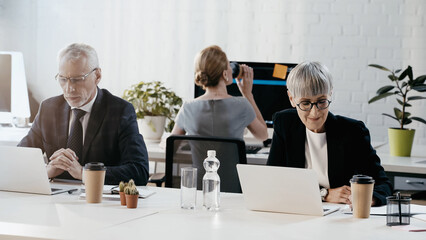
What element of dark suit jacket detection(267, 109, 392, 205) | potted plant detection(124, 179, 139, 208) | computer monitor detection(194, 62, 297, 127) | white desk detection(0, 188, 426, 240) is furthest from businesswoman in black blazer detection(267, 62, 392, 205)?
computer monitor detection(194, 62, 297, 127)

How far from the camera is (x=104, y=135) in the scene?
2613 mm

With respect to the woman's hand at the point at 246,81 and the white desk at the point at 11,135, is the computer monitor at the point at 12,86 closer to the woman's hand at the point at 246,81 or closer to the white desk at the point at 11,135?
the white desk at the point at 11,135

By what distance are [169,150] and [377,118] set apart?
273 centimetres

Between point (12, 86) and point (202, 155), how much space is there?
5.66 ft

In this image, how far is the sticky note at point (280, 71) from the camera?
12.5ft

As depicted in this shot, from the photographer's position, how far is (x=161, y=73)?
17.7 ft

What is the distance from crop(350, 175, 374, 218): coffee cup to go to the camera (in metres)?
1.87

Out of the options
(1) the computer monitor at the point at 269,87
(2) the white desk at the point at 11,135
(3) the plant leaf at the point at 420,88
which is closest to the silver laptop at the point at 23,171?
(2) the white desk at the point at 11,135

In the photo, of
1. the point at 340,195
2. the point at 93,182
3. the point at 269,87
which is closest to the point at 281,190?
the point at 340,195

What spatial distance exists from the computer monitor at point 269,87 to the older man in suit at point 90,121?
133 cm

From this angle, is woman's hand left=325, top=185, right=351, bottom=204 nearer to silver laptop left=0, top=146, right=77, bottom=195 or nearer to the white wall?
silver laptop left=0, top=146, right=77, bottom=195

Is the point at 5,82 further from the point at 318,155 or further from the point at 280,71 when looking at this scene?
the point at 318,155

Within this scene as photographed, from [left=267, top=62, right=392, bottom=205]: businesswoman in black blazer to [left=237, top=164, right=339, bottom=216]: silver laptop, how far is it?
0.27 m

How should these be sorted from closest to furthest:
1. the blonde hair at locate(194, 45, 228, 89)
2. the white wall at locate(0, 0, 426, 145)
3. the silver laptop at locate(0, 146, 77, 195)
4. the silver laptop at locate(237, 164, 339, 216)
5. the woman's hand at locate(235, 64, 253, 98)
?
the silver laptop at locate(237, 164, 339, 216), the silver laptop at locate(0, 146, 77, 195), the blonde hair at locate(194, 45, 228, 89), the woman's hand at locate(235, 64, 253, 98), the white wall at locate(0, 0, 426, 145)
